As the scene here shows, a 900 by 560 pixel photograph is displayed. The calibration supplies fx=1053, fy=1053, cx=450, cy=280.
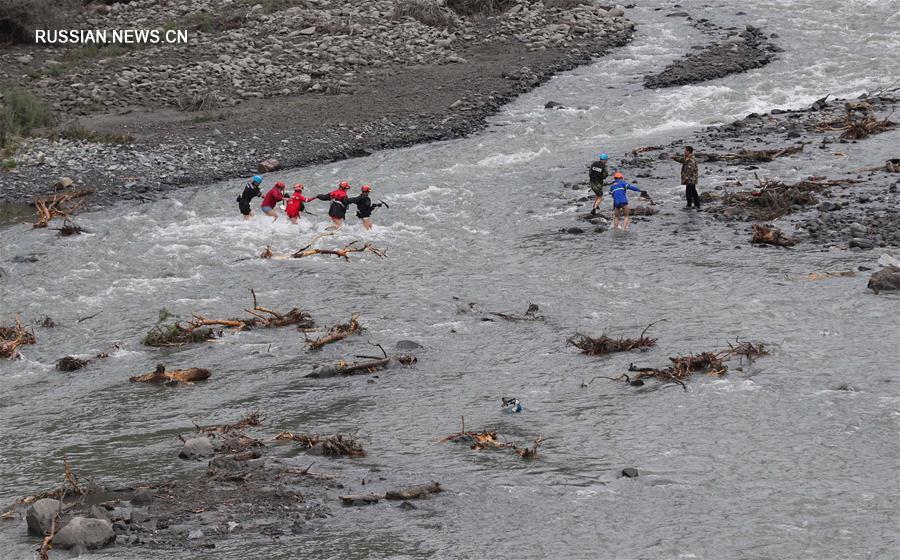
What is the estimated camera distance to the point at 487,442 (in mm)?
14070

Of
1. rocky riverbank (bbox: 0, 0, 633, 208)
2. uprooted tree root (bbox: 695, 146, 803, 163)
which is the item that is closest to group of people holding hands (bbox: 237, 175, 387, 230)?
rocky riverbank (bbox: 0, 0, 633, 208)

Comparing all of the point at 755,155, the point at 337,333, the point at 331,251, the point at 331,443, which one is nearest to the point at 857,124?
the point at 755,155

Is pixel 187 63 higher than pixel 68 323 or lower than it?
higher

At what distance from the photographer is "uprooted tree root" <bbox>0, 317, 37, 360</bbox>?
60.1 feet

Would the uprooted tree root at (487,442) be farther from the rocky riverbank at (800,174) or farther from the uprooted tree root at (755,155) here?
the uprooted tree root at (755,155)

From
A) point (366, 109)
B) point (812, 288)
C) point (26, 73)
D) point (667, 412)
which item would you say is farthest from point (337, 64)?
point (667, 412)

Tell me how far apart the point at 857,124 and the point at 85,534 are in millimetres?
24784

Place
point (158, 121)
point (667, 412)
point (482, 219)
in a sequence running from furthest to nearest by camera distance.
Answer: point (158, 121)
point (482, 219)
point (667, 412)

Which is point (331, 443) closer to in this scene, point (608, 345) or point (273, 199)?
point (608, 345)

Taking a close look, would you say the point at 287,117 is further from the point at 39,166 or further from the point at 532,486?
the point at 532,486

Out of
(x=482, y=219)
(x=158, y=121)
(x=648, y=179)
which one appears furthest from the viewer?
(x=158, y=121)

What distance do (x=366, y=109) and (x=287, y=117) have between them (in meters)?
2.61

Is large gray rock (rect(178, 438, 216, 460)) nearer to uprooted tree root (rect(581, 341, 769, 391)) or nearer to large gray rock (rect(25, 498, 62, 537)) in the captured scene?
large gray rock (rect(25, 498, 62, 537))

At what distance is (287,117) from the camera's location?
33.4 metres
